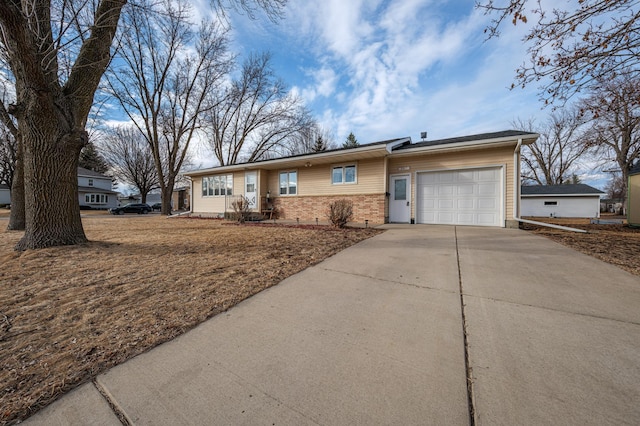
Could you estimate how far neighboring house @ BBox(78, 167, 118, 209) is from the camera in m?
33.6

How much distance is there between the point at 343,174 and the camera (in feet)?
38.4

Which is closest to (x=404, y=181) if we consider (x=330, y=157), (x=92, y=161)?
(x=330, y=157)

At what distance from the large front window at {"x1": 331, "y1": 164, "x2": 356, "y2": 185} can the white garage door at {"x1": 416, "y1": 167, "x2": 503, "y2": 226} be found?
9.59 ft

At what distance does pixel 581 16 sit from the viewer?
3.83 meters

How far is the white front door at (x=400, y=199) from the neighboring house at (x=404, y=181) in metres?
0.04

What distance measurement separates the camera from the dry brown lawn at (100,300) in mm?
1560

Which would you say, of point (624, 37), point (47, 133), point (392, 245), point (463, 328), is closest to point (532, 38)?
→ point (624, 37)

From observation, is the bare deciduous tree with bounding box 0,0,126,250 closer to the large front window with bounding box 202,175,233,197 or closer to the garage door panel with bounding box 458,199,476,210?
the large front window with bounding box 202,175,233,197

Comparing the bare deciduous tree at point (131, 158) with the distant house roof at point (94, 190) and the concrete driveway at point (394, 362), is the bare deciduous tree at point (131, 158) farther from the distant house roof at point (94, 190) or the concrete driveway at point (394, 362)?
the concrete driveway at point (394, 362)

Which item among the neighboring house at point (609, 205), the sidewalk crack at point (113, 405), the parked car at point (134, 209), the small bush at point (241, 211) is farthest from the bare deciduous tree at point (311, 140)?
the neighboring house at point (609, 205)

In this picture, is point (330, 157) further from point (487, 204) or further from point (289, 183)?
point (487, 204)

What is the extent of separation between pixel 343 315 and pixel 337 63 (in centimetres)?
1320

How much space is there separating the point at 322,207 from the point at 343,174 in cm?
192

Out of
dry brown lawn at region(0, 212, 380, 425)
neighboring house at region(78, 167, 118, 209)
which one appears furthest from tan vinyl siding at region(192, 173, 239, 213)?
neighboring house at region(78, 167, 118, 209)
